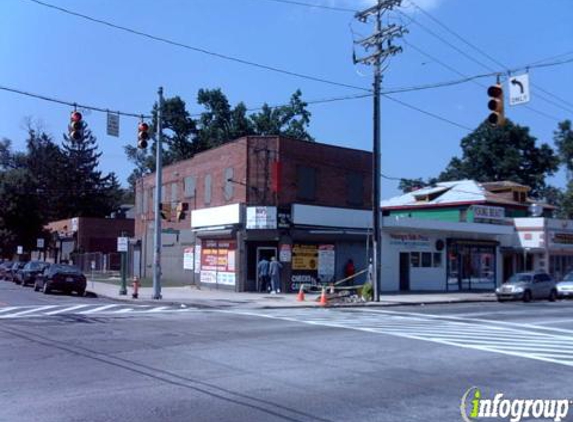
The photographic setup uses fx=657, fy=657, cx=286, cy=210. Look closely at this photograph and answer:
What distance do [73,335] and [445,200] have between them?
41.9m

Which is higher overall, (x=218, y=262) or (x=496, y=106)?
(x=496, y=106)

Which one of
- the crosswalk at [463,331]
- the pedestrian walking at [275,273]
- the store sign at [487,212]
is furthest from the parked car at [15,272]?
the store sign at [487,212]

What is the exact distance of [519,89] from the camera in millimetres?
17438

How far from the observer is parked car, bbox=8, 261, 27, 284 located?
134ft

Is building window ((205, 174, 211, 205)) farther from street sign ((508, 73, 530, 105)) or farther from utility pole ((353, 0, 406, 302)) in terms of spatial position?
street sign ((508, 73, 530, 105))

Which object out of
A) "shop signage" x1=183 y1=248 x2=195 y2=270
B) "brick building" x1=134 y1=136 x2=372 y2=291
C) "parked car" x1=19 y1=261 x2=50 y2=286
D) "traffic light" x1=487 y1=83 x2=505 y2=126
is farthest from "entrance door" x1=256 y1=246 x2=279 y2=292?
"traffic light" x1=487 y1=83 x2=505 y2=126

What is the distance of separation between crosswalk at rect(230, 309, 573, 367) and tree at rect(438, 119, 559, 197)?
6633cm

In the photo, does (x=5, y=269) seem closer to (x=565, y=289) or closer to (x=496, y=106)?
(x=565, y=289)

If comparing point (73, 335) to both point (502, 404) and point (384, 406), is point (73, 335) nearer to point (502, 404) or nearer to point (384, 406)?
point (384, 406)

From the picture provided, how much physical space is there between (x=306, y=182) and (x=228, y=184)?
4.22 meters

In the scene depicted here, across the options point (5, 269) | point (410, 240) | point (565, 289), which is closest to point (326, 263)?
point (410, 240)

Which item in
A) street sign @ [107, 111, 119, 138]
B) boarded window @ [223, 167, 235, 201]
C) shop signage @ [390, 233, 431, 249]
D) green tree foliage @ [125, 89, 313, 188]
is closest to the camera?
street sign @ [107, 111, 119, 138]

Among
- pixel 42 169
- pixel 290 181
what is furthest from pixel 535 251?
pixel 42 169

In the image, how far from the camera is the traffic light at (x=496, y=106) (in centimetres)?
1662
